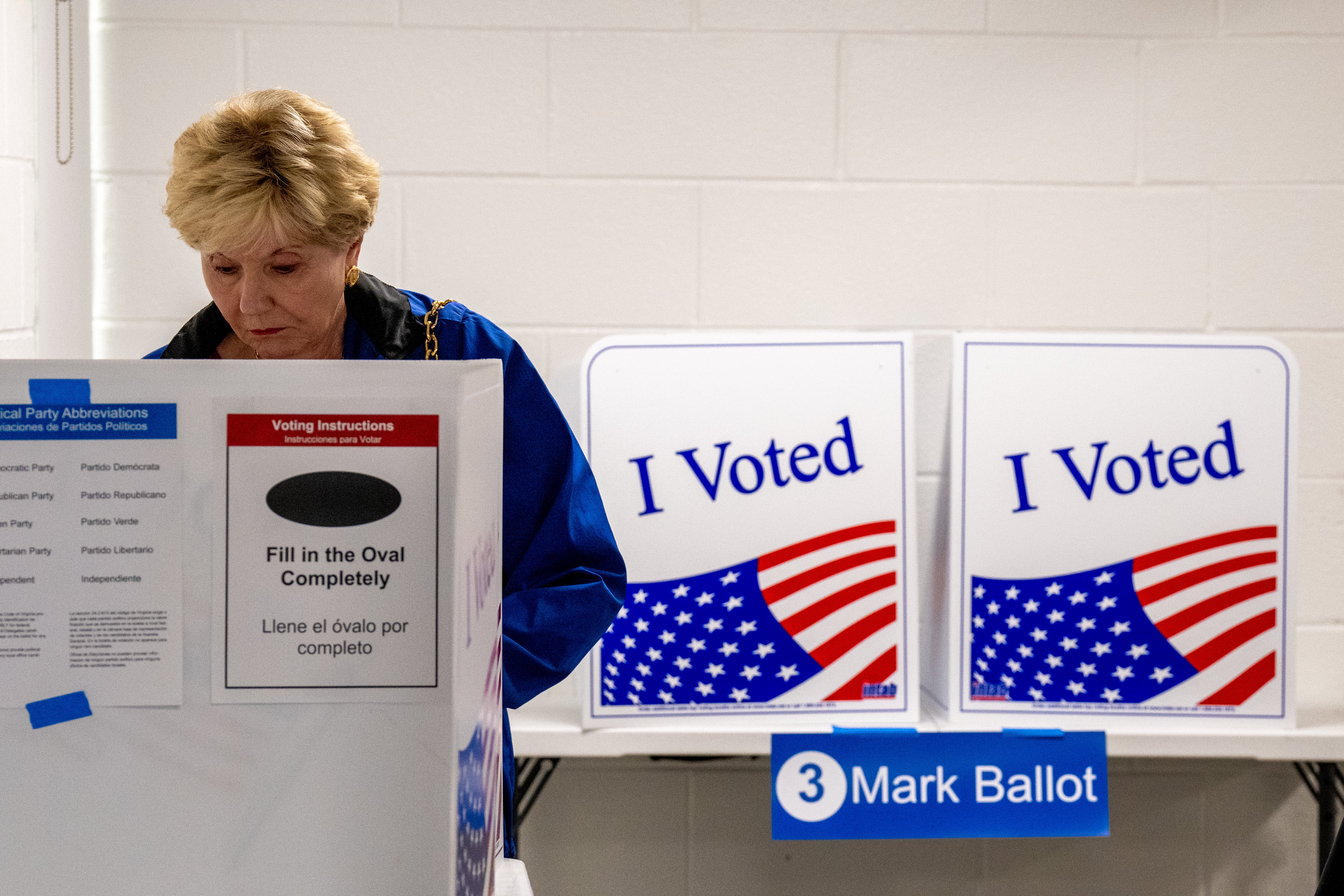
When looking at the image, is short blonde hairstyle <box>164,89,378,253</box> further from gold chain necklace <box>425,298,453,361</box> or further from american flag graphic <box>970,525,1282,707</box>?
american flag graphic <box>970,525,1282,707</box>

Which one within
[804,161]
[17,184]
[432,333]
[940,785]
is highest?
[804,161]

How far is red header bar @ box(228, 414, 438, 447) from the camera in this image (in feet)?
1.42

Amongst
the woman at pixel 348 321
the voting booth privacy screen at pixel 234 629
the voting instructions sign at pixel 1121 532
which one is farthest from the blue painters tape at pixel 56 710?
the voting instructions sign at pixel 1121 532

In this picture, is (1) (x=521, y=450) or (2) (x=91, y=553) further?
(1) (x=521, y=450)

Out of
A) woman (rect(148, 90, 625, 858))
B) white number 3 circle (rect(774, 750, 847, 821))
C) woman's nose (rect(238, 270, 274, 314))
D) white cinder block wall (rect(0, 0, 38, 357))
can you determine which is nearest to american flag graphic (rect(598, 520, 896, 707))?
white number 3 circle (rect(774, 750, 847, 821))

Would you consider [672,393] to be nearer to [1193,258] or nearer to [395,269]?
[395,269]

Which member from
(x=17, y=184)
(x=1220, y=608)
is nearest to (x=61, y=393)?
(x=17, y=184)

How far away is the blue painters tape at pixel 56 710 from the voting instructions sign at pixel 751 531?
1297mm

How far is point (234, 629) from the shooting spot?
436mm

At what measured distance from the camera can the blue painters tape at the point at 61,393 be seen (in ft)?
1.46

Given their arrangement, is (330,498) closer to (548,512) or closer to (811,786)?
(548,512)

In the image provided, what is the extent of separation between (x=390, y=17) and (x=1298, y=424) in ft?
5.80

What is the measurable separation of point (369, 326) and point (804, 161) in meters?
1.13

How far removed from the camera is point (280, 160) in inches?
35.9
